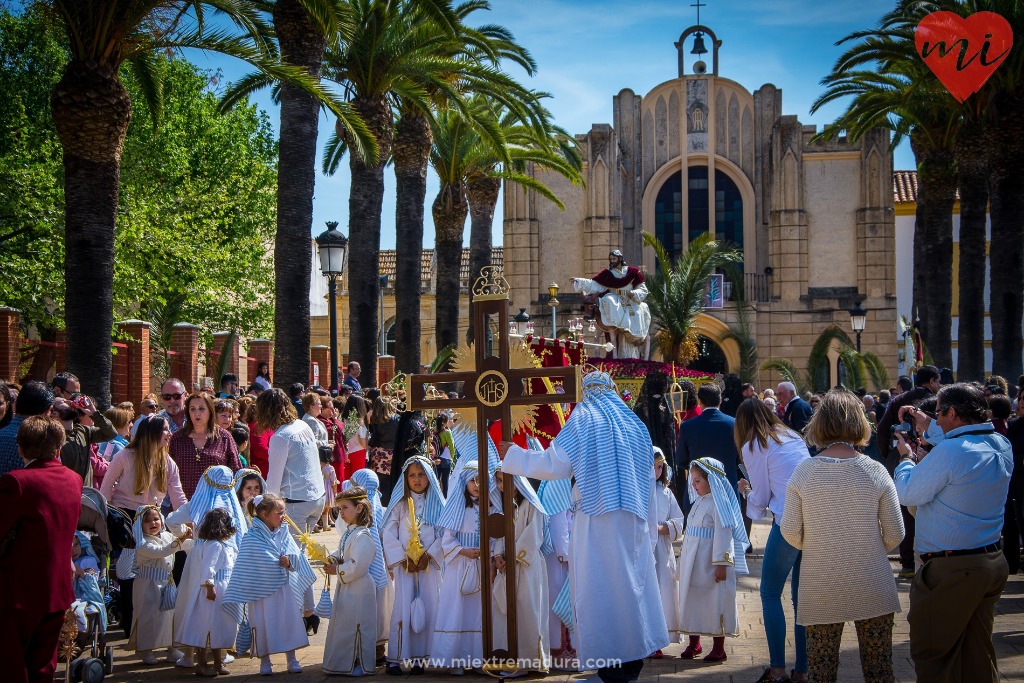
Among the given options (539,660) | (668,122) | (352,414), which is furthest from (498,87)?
(668,122)

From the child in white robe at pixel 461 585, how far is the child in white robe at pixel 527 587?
0.53 feet

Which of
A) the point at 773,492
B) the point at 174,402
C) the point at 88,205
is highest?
the point at 88,205

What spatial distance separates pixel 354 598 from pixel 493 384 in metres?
1.79

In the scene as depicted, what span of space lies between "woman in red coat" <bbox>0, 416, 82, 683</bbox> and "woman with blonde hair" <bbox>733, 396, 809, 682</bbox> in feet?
13.5

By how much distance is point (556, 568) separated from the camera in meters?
8.12

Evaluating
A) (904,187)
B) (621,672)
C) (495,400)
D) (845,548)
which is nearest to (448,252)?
(495,400)

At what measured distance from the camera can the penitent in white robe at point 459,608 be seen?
7.77 metres

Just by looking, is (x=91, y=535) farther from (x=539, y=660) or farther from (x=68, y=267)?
(x=68, y=267)

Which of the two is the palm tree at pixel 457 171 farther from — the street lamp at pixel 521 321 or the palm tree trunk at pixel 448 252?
the street lamp at pixel 521 321

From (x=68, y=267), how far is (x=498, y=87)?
9.85 meters

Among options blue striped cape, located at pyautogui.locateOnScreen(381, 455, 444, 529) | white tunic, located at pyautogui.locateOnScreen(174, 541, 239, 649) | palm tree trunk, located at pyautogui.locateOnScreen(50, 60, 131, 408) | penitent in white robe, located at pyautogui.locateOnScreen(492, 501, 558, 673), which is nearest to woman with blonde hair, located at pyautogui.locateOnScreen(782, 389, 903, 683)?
penitent in white robe, located at pyautogui.locateOnScreen(492, 501, 558, 673)

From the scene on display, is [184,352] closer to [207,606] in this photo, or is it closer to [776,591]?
[207,606]

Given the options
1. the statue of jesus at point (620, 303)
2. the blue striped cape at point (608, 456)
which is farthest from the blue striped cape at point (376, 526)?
the statue of jesus at point (620, 303)

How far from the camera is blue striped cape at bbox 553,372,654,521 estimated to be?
684cm
